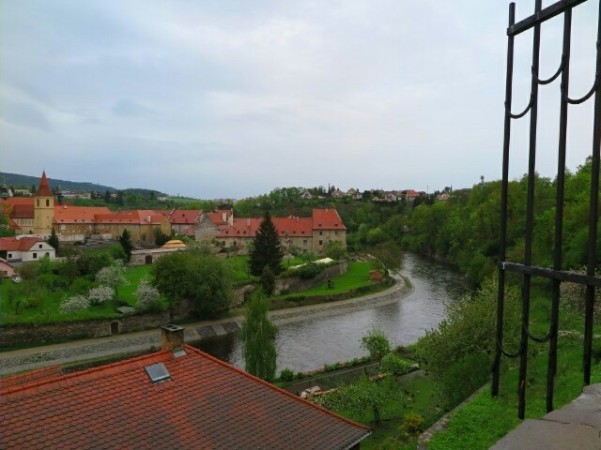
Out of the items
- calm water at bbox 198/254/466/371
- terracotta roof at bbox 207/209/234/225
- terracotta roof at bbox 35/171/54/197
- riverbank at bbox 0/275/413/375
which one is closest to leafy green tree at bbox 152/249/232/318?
riverbank at bbox 0/275/413/375

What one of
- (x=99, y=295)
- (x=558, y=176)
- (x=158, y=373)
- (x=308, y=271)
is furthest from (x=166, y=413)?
(x=308, y=271)

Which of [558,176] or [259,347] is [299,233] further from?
[558,176]

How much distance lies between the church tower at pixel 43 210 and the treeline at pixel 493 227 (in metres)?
42.3

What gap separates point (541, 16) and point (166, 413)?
24.6 feet

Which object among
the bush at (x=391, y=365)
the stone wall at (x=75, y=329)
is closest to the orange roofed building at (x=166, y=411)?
the bush at (x=391, y=365)

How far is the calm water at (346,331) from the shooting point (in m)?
20.7

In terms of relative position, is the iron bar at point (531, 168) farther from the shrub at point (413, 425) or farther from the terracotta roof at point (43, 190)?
the terracotta roof at point (43, 190)

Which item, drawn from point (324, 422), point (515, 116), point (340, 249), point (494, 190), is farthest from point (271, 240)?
point (515, 116)

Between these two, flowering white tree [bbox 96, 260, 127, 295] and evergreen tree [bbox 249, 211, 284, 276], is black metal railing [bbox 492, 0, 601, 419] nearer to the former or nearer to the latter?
flowering white tree [bbox 96, 260, 127, 295]

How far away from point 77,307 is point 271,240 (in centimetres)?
1474

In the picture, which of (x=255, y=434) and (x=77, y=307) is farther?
(x=77, y=307)

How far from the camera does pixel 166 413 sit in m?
7.68

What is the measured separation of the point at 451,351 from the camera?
11.7 metres

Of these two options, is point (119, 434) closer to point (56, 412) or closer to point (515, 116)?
point (56, 412)
